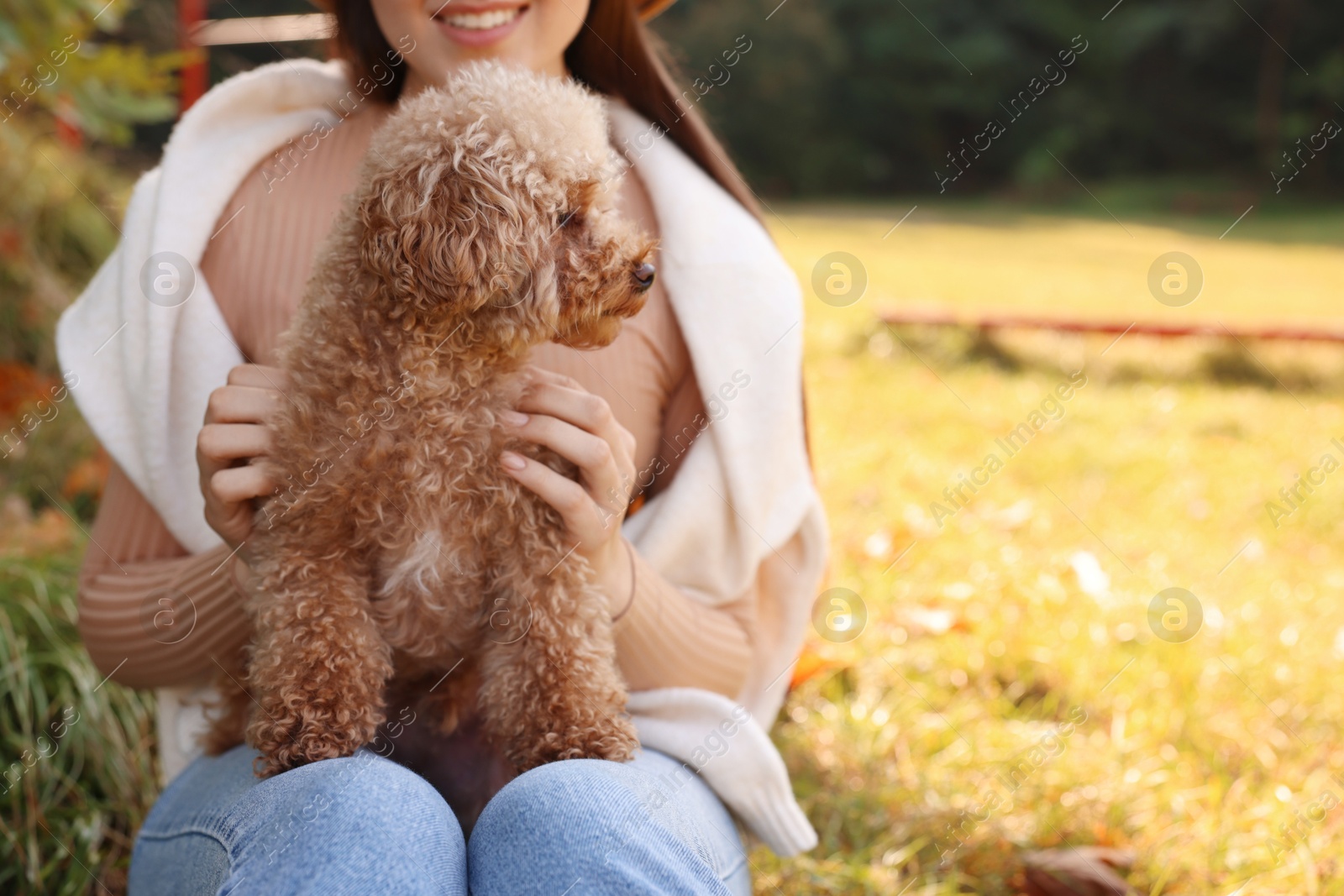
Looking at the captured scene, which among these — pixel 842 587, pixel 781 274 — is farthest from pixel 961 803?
pixel 781 274

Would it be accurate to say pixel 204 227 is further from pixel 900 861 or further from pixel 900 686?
pixel 900 686

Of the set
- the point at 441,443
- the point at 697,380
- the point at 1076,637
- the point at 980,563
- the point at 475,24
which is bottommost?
the point at 980,563

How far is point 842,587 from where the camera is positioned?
3562mm

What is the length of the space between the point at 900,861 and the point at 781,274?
4.29ft

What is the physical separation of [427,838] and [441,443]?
57 centimetres

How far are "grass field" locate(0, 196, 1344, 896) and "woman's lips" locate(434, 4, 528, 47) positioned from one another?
175 cm

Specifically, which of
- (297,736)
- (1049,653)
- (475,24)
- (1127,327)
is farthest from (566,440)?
(1127,327)

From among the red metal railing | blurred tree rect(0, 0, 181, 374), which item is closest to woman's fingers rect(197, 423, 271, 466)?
blurred tree rect(0, 0, 181, 374)

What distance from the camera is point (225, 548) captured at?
1767 millimetres

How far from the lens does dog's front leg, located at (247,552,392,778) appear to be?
61.5 inches

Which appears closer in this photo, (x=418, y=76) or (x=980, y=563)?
(x=418, y=76)

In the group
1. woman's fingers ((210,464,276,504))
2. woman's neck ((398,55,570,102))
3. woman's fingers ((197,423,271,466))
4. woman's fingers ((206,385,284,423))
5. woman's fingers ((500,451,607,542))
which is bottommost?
woman's fingers ((500,451,607,542))

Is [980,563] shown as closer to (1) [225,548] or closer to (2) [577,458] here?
(2) [577,458]

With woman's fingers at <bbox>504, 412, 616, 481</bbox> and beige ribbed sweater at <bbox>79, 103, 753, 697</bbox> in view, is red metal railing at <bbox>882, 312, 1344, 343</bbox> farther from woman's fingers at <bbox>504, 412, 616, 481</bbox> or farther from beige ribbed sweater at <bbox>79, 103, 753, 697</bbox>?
woman's fingers at <bbox>504, 412, 616, 481</bbox>
